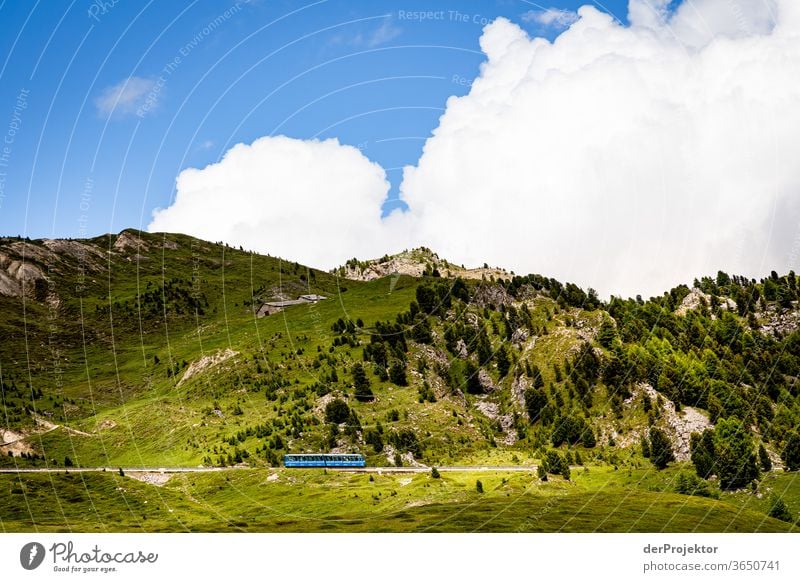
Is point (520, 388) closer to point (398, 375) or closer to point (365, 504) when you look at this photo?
point (398, 375)

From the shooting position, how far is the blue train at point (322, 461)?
12794cm

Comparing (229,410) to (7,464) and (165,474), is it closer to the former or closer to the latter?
(165,474)

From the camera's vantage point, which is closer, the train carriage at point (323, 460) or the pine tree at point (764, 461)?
the train carriage at point (323, 460)

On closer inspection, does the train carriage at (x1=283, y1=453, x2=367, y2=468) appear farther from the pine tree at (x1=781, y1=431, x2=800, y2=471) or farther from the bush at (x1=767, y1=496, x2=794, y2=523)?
the pine tree at (x1=781, y1=431, x2=800, y2=471)

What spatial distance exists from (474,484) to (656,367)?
245 feet

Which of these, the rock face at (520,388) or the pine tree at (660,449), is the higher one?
the rock face at (520,388)

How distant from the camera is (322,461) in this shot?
129 m

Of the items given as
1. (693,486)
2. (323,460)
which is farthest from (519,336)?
(323,460)

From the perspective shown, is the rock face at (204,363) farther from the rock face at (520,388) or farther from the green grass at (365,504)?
the rock face at (520,388)

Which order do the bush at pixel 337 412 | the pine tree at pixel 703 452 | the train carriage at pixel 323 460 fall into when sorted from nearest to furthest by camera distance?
the pine tree at pixel 703 452 < the train carriage at pixel 323 460 < the bush at pixel 337 412

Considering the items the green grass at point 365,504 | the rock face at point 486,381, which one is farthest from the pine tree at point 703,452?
the rock face at point 486,381

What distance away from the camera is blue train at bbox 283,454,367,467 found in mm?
127938

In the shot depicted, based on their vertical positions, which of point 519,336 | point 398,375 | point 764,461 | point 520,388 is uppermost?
point 519,336

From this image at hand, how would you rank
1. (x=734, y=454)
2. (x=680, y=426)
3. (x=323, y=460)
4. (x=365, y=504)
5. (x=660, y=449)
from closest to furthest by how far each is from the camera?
(x=365, y=504) < (x=734, y=454) < (x=323, y=460) < (x=660, y=449) < (x=680, y=426)
